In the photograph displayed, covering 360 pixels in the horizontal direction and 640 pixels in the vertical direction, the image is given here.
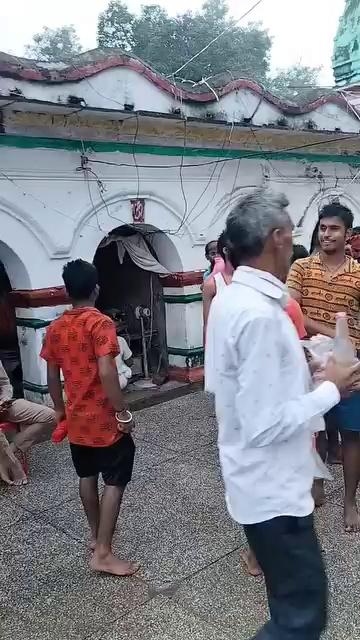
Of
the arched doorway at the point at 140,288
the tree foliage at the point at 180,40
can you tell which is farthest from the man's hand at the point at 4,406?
the tree foliage at the point at 180,40

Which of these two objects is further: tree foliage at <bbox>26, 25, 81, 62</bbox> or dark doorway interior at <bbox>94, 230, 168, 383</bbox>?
tree foliage at <bbox>26, 25, 81, 62</bbox>

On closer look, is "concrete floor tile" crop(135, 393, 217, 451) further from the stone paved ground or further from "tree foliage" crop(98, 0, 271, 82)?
"tree foliage" crop(98, 0, 271, 82)

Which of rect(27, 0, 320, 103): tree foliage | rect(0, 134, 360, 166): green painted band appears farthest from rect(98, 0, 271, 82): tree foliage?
rect(0, 134, 360, 166): green painted band

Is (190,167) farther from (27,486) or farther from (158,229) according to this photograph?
(27,486)

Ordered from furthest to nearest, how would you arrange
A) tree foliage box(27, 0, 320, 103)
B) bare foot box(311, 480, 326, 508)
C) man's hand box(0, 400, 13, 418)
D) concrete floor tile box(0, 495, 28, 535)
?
1. tree foliage box(27, 0, 320, 103)
2. man's hand box(0, 400, 13, 418)
3. concrete floor tile box(0, 495, 28, 535)
4. bare foot box(311, 480, 326, 508)

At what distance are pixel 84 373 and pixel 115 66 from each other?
4203 millimetres

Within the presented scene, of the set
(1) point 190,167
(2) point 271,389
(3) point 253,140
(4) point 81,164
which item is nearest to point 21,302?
(4) point 81,164

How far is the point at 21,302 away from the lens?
19.5 feet

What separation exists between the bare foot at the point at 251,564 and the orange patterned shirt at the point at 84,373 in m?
0.98

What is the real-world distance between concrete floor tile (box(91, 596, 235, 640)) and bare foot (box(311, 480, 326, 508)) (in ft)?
4.07

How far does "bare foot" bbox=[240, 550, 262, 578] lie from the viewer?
10.0ft

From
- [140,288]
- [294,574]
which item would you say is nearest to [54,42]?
[140,288]

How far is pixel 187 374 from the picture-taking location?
7254 mm

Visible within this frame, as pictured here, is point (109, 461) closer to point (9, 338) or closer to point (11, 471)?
point (11, 471)
